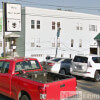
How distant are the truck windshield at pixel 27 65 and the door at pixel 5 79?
16.0 inches

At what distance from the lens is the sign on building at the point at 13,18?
2495 cm

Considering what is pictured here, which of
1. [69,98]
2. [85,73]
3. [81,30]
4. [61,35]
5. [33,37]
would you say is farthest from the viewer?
[81,30]

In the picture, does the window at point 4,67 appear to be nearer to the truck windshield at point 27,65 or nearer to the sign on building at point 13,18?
the truck windshield at point 27,65

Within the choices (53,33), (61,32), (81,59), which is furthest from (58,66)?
(61,32)

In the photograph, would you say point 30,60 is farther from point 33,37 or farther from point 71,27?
point 71,27

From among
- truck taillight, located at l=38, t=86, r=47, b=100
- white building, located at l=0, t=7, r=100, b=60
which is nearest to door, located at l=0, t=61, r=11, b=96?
truck taillight, located at l=38, t=86, r=47, b=100

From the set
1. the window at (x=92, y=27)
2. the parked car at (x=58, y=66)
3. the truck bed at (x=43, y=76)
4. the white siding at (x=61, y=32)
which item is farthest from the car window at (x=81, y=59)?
the window at (x=92, y=27)

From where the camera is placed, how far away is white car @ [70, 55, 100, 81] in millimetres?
12047

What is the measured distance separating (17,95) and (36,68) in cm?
163

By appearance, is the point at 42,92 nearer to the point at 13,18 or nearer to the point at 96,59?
the point at 96,59

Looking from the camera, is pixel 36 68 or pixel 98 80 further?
pixel 98 80

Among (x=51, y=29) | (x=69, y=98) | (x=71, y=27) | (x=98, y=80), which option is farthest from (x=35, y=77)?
(x=71, y=27)

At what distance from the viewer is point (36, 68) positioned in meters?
7.94

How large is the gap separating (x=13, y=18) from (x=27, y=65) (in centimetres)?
1903
